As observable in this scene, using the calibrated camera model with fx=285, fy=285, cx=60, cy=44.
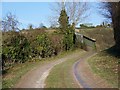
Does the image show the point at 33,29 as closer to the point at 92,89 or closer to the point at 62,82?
the point at 62,82

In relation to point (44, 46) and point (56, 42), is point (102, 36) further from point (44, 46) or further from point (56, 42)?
point (44, 46)

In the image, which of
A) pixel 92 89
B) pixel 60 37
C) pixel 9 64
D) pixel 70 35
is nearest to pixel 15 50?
pixel 9 64

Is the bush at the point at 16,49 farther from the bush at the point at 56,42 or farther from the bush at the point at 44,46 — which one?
the bush at the point at 56,42

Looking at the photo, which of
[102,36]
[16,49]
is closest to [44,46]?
[16,49]

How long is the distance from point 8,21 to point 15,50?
10.9ft

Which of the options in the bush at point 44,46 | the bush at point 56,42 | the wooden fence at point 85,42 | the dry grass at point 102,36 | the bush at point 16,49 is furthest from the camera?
the dry grass at point 102,36

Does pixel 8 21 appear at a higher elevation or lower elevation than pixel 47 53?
higher

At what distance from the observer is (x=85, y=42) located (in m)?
51.7

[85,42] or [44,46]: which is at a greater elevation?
[44,46]

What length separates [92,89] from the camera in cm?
1318

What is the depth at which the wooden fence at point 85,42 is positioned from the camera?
1940 inches

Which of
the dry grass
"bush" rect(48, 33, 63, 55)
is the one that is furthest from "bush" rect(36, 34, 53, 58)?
the dry grass

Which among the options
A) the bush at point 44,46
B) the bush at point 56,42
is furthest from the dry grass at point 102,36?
the bush at point 44,46

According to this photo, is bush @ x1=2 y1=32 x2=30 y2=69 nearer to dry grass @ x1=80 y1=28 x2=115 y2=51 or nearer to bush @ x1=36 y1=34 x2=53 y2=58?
bush @ x1=36 y1=34 x2=53 y2=58
